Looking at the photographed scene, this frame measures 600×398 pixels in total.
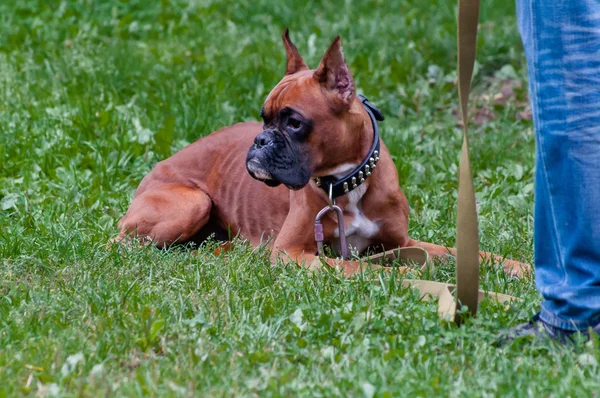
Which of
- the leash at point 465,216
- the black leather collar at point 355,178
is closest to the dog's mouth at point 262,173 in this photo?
the black leather collar at point 355,178

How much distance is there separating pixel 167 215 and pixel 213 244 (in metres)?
0.33

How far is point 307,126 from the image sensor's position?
13.8 feet

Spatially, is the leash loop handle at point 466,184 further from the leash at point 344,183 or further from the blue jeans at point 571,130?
the leash at point 344,183

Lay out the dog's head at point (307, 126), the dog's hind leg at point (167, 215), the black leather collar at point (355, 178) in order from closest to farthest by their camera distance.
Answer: the dog's head at point (307, 126) → the black leather collar at point (355, 178) → the dog's hind leg at point (167, 215)

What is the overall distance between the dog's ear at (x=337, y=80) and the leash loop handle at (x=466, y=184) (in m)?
1.05

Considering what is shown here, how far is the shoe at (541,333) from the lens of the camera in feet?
10.3

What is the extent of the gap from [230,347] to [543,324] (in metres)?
1.14

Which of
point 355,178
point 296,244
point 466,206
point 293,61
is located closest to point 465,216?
point 466,206

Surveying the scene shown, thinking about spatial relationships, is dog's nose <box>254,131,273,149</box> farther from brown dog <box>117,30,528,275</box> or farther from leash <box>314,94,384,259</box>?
leash <box>314,94,384,259</box>

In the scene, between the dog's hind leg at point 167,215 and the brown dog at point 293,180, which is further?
the dog's hind leg at point 167,215

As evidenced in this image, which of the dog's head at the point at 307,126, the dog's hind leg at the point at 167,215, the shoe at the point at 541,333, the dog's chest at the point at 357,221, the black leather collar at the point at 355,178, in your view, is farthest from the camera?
the dog's hind leg at the point at 167,215

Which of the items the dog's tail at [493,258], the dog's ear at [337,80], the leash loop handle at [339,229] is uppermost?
the dog's ear at [337,80]

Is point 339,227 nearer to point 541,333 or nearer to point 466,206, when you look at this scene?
point 466,206

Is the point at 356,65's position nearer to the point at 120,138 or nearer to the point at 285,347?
the point at 120,138
